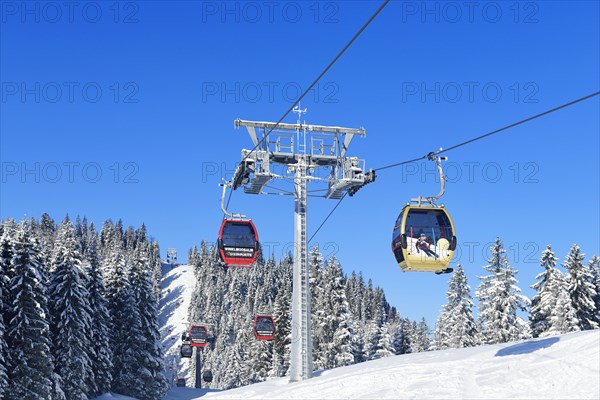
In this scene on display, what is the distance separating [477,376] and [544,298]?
3010cm

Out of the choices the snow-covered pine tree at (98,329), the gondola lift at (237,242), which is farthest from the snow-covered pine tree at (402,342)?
the gondola lift at (237,242)

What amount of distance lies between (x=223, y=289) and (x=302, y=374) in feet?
510

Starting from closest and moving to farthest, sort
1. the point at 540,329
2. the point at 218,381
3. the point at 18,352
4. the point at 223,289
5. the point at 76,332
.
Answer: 1. the point at 18,352
2. the point at 76,332
3. the point at 540,329
4. the point at 218,381
5. the point at 223,289

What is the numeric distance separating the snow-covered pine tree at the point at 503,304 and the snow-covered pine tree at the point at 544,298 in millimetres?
836

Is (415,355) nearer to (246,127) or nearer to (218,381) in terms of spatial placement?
(246,127)

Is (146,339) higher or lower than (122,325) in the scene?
lower

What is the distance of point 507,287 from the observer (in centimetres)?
5547

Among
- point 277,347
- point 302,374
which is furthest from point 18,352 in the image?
Answer: point 277,347

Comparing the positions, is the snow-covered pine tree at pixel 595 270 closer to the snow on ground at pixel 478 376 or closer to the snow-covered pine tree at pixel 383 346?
the snow-covered pine tree at pixel 383 346

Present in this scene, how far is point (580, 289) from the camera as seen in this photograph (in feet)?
170

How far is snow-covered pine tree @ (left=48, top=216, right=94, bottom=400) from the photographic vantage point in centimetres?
4106

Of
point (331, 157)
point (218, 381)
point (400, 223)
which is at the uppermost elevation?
point (331, 157)

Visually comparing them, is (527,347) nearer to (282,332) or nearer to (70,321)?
(70,321)

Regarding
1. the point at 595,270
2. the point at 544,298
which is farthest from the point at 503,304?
the point at 595,270
